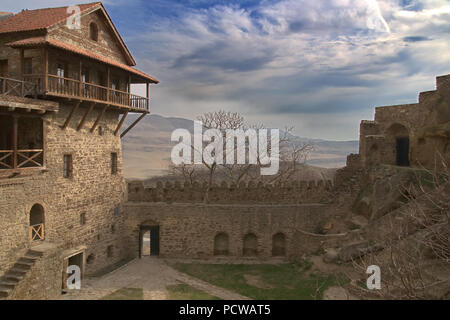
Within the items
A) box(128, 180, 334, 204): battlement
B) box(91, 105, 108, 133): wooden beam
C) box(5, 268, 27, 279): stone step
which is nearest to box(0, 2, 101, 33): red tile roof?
box(91, 105, 108, 133): wooden beam

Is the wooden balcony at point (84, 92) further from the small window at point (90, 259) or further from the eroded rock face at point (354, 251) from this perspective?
the eroded rock face at point (354, 251)

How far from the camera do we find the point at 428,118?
21141mm

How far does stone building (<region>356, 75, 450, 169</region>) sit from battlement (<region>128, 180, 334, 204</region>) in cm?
363

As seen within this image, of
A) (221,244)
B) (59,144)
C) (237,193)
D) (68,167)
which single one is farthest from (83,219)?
(237,193)

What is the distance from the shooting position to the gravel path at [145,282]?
1567 centimetres

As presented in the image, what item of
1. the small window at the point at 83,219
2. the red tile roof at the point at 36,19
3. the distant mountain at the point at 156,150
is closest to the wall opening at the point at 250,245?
the small window at the point at 83,219

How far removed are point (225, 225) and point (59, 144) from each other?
414 inches

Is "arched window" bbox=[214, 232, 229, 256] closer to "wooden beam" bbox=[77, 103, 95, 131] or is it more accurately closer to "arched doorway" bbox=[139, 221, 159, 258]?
"arched doorway" bbox=[139, 221, 159, 258]

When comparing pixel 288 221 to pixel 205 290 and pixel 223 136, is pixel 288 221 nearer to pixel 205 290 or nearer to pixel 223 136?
pixel 205 290

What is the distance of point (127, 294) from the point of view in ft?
51.2

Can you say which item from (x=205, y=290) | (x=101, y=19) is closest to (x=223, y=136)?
(x=101, y=19)

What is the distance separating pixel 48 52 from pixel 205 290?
527 inches

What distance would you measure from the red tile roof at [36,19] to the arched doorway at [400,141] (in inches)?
829
